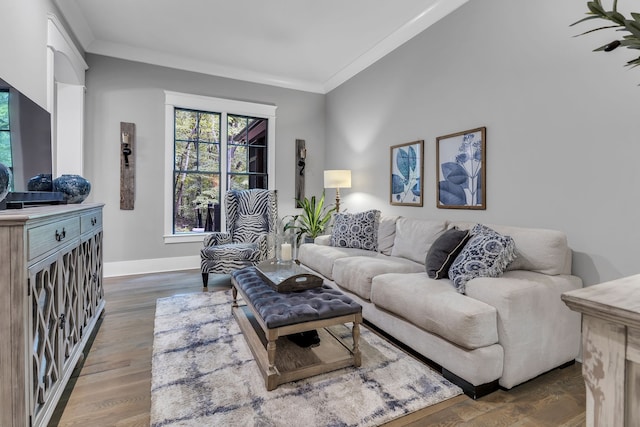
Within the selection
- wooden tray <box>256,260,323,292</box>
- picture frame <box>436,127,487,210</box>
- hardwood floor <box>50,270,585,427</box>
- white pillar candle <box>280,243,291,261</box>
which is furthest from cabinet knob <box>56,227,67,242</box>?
picture frame <box>436,127,487,210</box>

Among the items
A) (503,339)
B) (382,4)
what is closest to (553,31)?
(382,4)

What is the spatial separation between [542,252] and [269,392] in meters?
1.91

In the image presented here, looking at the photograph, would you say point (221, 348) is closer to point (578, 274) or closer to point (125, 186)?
point (578, 274)

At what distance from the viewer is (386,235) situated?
3.52m

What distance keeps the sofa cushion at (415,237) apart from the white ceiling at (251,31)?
6.83 ft

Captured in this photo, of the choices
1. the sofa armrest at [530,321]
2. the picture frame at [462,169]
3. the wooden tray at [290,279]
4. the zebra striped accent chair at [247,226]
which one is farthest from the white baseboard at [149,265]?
the sofa armrest at [530,321]

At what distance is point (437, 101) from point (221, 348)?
9.89 feet

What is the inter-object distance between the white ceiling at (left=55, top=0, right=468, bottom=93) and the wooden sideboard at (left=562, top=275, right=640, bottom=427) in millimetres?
3224

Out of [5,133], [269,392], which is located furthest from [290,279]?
[5,133]

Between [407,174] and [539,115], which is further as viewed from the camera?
[407,174]

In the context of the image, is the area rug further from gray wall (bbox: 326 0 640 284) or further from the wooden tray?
gray wall (bbox: 326 0 640 284)

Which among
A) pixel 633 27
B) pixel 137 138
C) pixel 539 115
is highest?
pixel 137 138

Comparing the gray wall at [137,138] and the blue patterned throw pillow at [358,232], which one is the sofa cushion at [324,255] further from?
the gray wall at [137,138]

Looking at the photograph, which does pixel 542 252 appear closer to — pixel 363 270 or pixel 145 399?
pixel 363 270
